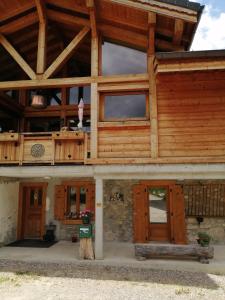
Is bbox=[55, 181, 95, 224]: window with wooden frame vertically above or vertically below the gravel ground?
above

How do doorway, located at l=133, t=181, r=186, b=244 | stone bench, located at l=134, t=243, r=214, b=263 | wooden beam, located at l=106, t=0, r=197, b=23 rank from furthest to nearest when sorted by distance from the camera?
doorway, located at l=133, t=181, r=186, b=244 < stone bench, located at l=134, t=243, r=214, b=263 < wooden beam, located at l=106, t=0, r=197, b=23

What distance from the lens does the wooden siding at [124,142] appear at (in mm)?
9078

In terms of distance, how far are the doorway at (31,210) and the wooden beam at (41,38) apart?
5.16 meters

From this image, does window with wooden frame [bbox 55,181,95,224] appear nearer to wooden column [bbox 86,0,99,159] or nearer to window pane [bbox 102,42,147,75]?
wooden column [bbox 86,0,99,159]

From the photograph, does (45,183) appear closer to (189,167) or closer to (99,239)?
(99,239)

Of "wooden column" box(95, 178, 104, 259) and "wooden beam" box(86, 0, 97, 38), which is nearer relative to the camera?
"wooden column" box(95, 178, 104, 259)

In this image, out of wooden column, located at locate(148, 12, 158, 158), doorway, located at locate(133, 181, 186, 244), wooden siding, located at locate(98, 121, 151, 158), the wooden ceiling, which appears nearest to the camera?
wooden column, located at locate(148, 12, 158, 158)

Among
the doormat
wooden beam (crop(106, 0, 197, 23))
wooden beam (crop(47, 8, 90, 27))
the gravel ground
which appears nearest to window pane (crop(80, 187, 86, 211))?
the doormat

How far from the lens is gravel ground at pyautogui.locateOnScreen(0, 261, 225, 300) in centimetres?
620

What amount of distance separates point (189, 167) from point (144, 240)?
4.07 meters

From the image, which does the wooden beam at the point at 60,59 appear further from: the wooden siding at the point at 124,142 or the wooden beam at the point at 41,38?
the wooden siding at the point at 124,142

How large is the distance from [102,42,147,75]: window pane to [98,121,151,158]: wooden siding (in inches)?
A: 83.4

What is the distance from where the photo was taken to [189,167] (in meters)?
8.74

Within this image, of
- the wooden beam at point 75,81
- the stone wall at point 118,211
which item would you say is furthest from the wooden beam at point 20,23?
the stone wall at point 118,211
